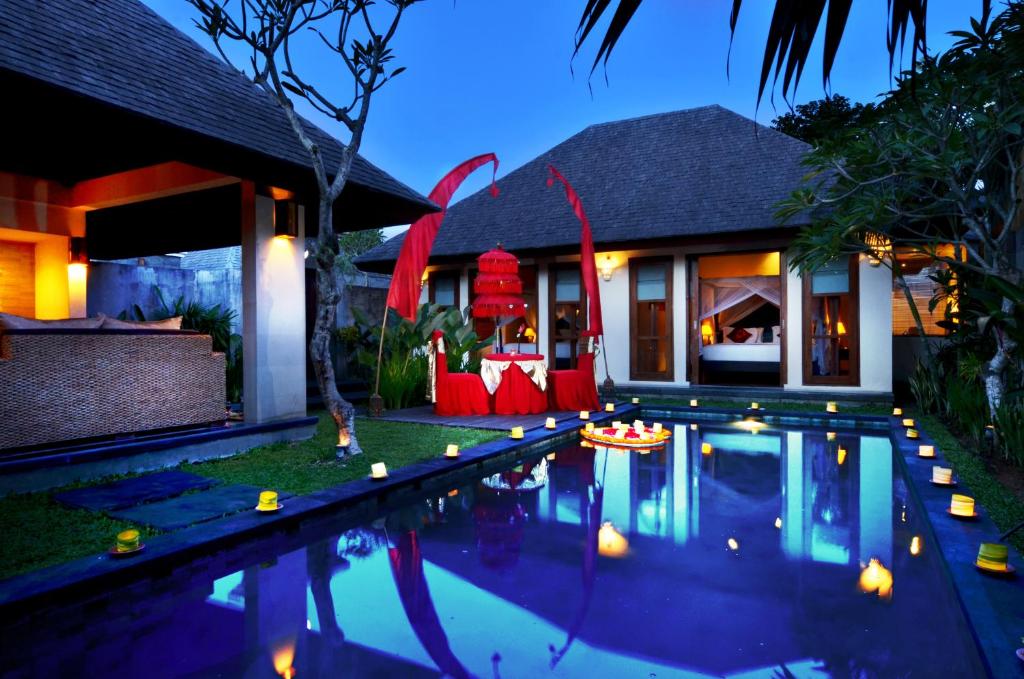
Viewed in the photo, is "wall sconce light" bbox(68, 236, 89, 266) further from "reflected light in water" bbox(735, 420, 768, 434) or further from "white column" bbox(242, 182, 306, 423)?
"reflected light in water" bbox(735, 420, 768, 434)

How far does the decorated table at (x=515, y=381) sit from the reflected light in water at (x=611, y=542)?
4928 mm

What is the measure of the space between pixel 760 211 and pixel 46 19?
1033 centimetres

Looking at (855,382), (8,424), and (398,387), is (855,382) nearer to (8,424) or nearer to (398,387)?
(398,387)

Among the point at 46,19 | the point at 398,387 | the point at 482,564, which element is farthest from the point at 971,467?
the point at 46,19

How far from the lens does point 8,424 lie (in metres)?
4.80

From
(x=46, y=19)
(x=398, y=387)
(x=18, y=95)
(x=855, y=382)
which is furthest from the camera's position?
(x=855, y=382)

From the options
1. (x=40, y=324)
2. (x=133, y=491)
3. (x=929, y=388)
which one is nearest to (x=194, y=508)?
(x=133, y=491)

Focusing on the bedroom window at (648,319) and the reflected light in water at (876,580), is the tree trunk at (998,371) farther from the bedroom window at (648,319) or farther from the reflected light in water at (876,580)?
the bedroom window at (648,319)

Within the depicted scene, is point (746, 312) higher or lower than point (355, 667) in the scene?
higher

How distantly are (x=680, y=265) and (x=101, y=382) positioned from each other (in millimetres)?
9932

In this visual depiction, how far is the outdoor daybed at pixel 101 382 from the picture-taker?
4879mm

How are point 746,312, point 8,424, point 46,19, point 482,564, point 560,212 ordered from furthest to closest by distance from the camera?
point 746,312
point 560,212
point 46,19
point 8,424
point 482,564

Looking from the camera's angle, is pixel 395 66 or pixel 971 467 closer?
pixel 971 467

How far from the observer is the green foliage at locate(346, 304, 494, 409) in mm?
10086
